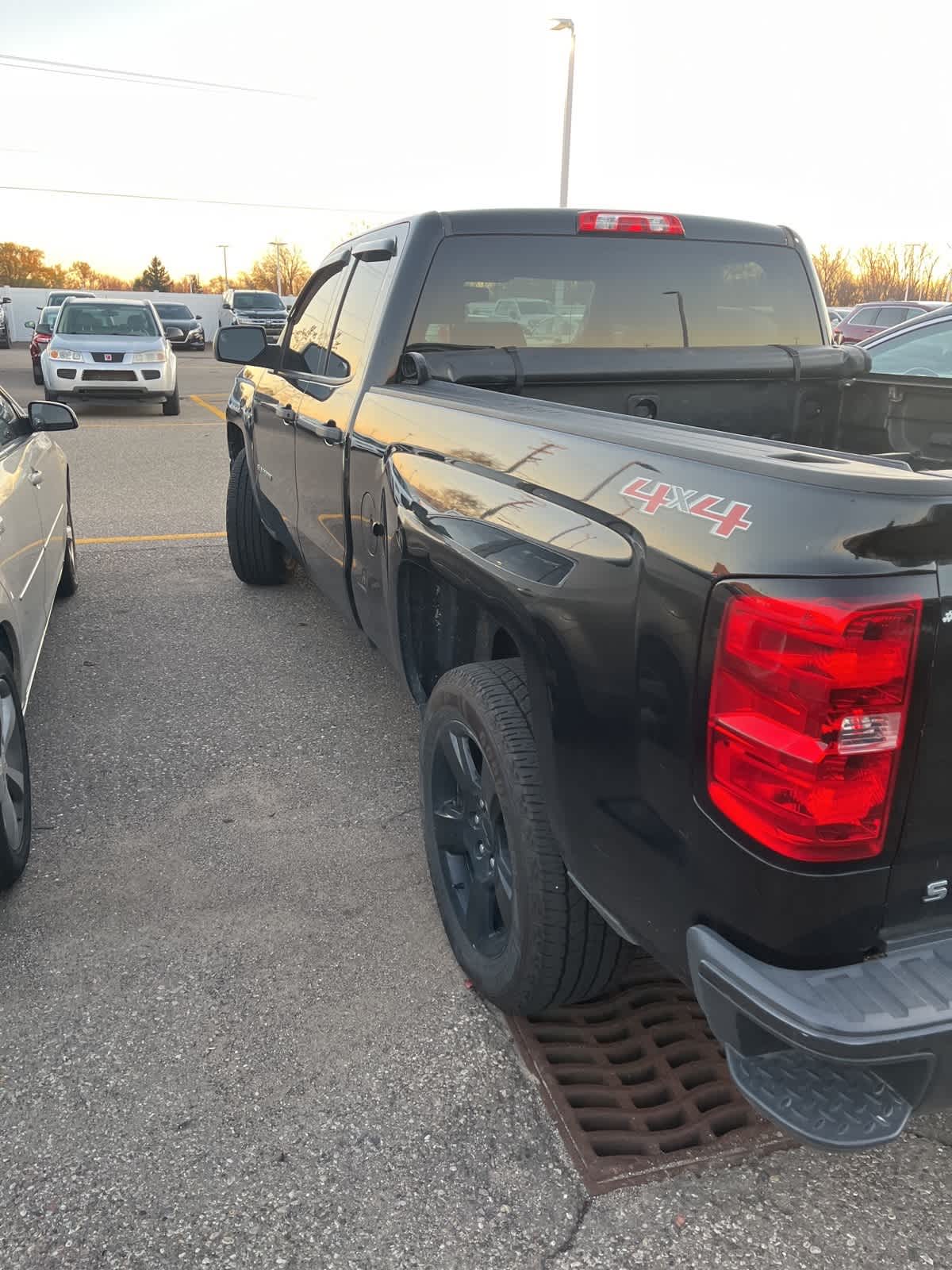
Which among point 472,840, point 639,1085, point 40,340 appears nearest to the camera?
point 639,1085

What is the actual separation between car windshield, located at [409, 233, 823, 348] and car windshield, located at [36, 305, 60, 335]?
677 inches

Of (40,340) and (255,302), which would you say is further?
(255,302)

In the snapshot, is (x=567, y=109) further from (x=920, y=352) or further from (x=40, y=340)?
(x=920, y=352)

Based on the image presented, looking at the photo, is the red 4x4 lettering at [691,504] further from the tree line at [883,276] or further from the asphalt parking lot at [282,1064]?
the tree line at [883,276]

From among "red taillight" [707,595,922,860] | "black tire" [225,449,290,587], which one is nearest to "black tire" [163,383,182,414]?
"black tire" [225,449,290,587]

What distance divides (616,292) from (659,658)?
2.29m

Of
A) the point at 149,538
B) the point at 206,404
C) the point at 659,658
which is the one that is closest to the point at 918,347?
the point at 149,538

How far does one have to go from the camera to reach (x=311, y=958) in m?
2.76

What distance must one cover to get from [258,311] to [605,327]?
33.2 m

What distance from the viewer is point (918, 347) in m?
6.40

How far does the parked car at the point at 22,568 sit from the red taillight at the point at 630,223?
7.56 ft

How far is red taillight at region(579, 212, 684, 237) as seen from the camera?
3.53 metres

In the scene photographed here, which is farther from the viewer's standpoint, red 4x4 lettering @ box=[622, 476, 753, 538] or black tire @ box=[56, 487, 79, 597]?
black tire @ box=[56, 487, 79, 597]

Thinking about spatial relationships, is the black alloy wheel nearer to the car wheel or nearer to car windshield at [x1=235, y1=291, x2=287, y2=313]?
the car wheel
